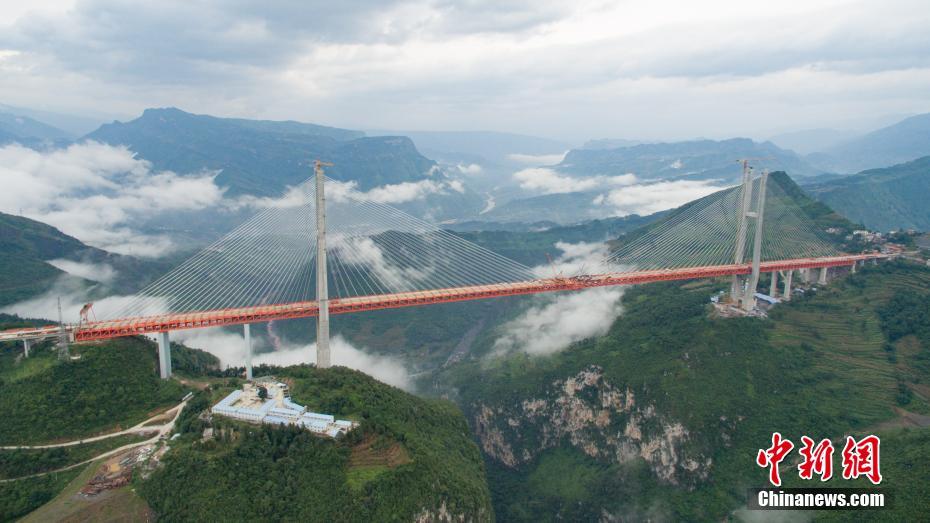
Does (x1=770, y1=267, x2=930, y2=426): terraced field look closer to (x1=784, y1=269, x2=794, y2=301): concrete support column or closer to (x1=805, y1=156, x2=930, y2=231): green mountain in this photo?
(x1=784, y1=269, x2=794, y2=301): concrete support column

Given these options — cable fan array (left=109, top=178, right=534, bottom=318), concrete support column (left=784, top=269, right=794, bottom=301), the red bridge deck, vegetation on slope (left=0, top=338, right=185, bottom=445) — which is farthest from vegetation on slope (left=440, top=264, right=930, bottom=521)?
vegetation on slope (left=0, top=338, right=185, bottom=445)

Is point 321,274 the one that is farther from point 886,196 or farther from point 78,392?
point 886,196

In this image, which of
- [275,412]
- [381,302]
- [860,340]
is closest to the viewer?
[275,412]

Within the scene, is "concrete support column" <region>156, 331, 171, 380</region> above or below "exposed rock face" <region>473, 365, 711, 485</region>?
above

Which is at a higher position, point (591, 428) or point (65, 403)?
point (65, 403)

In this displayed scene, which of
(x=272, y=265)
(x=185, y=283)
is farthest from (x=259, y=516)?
(x=272, y=265)

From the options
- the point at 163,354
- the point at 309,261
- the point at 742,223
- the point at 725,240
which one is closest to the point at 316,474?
the point at 163,354

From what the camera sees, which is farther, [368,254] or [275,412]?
[368,254]
